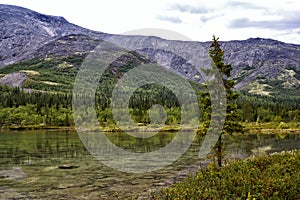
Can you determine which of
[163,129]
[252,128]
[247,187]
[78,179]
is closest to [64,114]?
[163,129]

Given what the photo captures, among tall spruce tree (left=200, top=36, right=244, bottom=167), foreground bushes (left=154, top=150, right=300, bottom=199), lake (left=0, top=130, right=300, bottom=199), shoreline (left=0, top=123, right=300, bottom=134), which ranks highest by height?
tall spruce tree (left=200, top=36, right=244, bottom=167)

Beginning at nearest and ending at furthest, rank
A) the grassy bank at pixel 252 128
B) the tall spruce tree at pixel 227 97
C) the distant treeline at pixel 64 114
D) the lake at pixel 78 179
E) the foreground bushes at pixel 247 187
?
the foreground bushes at pixel 247 187 → the lake at pixel 78 179 → the tall spruce tree at pixel 227 97 → the grassy bank at pixel 252 128 → the distant treeline at pixel 64 114

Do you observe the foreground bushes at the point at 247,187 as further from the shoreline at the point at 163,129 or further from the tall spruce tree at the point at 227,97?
the shoreline at the point at 163,129

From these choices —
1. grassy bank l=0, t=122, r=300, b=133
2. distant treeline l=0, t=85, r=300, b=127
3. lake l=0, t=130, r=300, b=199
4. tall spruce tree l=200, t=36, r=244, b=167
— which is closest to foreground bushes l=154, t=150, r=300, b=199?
lake l=0, t=130, r=300, b=199

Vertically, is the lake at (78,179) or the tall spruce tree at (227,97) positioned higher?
the tall spruce tree at (227,97)

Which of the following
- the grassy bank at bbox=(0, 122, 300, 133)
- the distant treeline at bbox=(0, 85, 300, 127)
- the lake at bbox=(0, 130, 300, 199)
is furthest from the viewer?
the distant treeline at bbox=(0, 85, 300, 127)

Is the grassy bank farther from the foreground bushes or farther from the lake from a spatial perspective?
the foreground bushes

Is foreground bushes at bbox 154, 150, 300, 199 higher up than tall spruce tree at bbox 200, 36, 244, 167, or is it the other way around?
tall spruce tree at bbox 200, 36, 244, 167

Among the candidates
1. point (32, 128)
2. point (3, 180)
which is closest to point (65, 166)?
point (3, 180)

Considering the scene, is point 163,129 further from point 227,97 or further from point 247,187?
point 247,187

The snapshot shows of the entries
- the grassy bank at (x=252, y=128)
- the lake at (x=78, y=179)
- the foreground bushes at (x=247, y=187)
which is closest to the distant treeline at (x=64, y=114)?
the grassy bank at (x=252, y=128)

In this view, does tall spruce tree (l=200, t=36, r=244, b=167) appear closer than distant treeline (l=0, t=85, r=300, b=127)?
Yes

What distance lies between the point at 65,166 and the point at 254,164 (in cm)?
2347

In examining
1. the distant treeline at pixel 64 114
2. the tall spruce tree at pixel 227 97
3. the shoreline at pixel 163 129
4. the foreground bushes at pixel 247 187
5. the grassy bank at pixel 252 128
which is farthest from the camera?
A: the distant treeline at pixel 64 114
